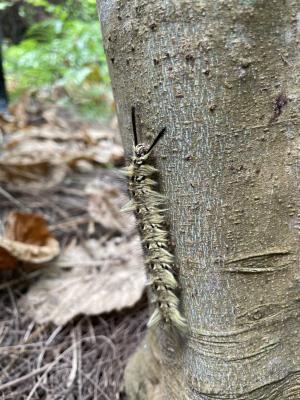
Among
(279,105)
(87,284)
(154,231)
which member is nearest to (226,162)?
(279,105)

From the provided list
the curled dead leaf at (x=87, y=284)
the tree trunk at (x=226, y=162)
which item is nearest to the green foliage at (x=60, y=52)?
the curled dead leaf at (x=87, y=284)

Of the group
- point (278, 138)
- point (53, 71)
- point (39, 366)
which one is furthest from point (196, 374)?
point (53, 71)

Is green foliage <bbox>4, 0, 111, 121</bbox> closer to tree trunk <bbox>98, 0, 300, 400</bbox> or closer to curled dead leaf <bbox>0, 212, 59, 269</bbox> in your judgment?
curled dead leaf <bbox>0, 212, 59, 269</bbox>

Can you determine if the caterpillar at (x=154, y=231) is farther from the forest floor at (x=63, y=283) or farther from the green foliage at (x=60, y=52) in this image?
the green foliage at (x=60, y=52)

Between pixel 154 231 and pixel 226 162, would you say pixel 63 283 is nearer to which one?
pixel 154 231

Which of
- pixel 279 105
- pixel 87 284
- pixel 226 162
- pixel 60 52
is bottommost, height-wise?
pixel 87 284

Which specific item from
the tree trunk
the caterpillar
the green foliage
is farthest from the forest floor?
the green foliage

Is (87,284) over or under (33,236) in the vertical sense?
under

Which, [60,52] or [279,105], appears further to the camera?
[60,52]
